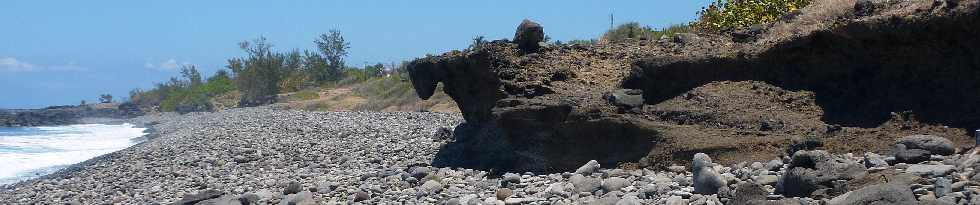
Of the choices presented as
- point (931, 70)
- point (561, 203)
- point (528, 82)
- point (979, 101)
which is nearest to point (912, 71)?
point (931, 70)

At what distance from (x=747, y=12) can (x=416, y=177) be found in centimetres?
808

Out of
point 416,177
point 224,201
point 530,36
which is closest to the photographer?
point 224,201

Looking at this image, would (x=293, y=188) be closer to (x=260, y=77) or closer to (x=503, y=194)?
(x=503, y=194)

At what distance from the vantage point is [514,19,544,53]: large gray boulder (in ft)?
45.8

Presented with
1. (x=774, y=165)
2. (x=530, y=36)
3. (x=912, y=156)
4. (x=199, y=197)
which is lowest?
(x=199, y=197)

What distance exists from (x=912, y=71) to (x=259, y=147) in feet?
41.3

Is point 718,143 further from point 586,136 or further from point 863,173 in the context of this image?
A: point 863,173

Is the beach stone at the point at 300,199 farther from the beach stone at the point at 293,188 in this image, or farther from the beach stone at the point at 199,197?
the beach stone at the point at 199,197

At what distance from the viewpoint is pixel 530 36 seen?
14.0 metres

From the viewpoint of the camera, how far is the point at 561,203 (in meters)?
9.16

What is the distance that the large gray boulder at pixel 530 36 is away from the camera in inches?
549

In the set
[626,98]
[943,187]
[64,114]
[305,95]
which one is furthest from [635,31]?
[64,114]

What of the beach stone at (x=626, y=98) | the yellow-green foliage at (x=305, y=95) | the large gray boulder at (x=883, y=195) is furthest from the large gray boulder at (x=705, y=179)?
the yellow-green foliage at (x=305, y=95)

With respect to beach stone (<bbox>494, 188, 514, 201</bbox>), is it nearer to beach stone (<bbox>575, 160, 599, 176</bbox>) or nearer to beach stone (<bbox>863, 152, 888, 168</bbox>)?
beach stone (<bbox>575, 160, 599, 176</bbox>)
